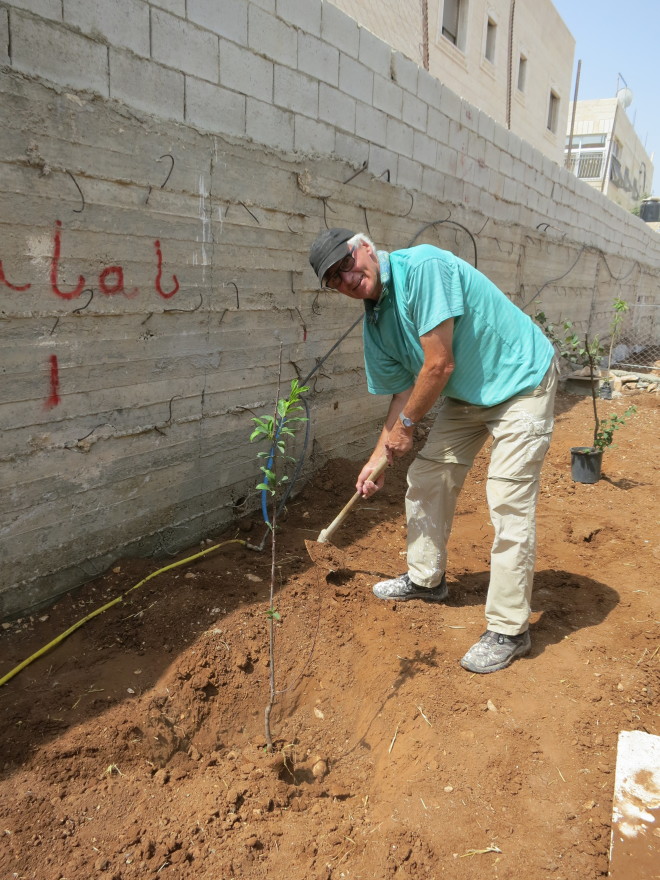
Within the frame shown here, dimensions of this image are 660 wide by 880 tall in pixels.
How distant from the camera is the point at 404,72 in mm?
4504

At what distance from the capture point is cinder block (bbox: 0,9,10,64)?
2.17 m

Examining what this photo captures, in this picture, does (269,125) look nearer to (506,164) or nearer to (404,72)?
(404,72)

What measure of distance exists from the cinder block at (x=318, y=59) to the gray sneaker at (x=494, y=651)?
10.5ft

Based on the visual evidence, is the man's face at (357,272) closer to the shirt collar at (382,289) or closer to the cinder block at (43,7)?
the shirt collar at (382,289)

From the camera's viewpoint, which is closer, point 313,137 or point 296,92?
point 296,92

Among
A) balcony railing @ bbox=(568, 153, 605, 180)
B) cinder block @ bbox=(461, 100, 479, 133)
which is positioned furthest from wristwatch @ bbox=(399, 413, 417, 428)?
balcony railing @ bbox=(568, 153, 605, 180)

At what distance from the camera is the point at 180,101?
2836mm

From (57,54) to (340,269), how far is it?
1.33 m

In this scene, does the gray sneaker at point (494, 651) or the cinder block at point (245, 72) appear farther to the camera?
the cinder block at point (245, 72)

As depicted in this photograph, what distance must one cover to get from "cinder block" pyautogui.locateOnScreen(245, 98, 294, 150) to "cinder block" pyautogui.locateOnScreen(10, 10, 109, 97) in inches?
34.8

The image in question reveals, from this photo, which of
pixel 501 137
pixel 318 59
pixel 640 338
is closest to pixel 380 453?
pixel 318 59

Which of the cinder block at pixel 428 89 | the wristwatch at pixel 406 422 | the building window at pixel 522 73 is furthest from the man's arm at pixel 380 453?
the building window at pixel 522 73

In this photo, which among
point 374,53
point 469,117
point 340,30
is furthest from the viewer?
point 469,117

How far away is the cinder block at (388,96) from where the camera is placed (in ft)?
13.9
